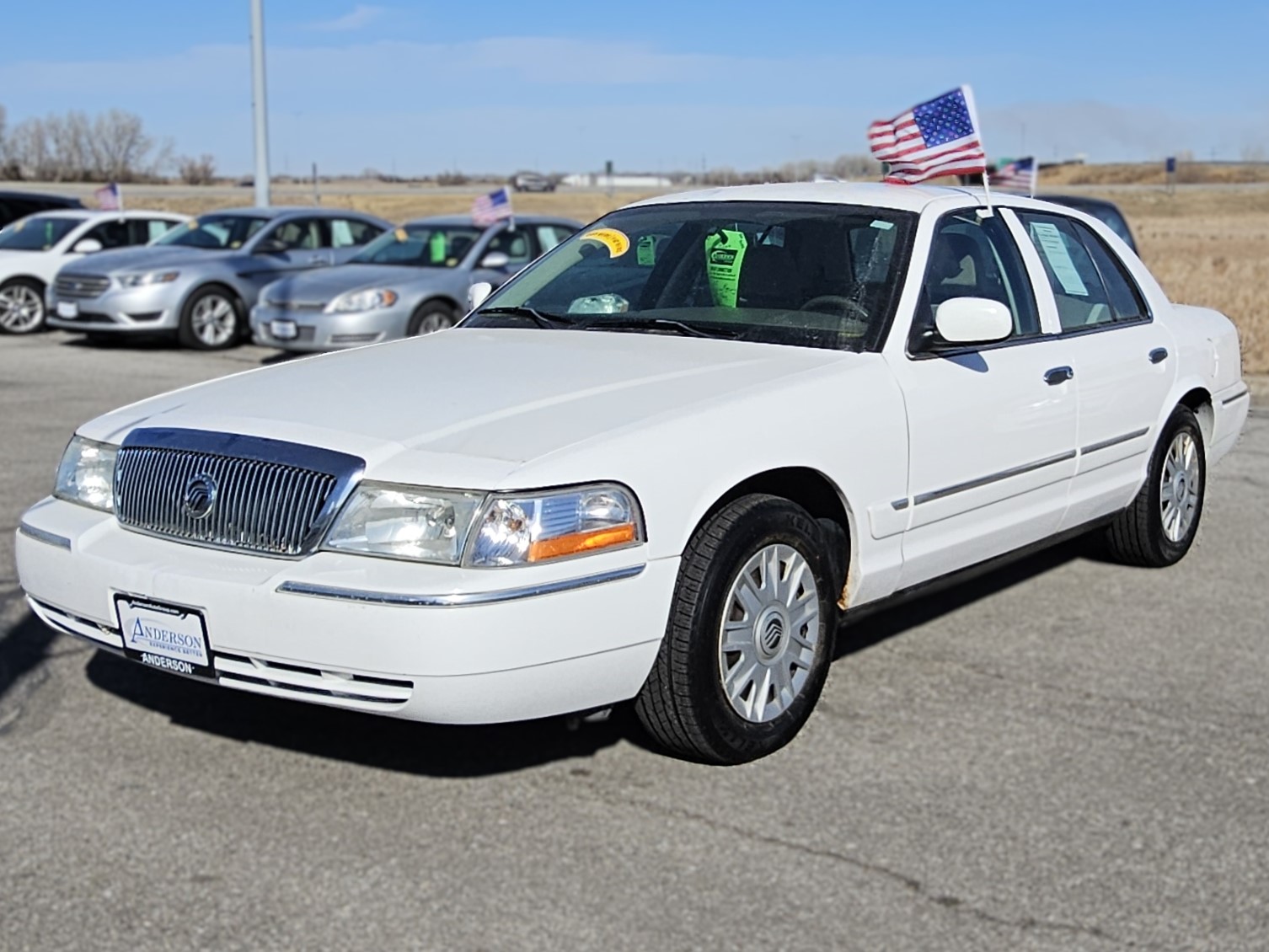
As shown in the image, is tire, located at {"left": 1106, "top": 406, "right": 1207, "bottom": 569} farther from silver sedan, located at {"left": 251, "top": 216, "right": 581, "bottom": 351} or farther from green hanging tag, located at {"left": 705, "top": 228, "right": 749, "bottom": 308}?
silver sedan, located at {"left": 251, "top": 216, "right": 581, "bottom": 351}

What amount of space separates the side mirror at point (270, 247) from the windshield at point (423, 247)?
75.7 inches

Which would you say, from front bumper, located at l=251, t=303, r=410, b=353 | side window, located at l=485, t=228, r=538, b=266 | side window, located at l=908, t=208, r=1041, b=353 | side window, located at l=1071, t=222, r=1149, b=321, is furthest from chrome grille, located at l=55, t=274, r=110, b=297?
side window, located at l=908, t=208, r=1041, b=353

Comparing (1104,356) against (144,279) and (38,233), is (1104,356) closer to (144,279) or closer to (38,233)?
(144,279)

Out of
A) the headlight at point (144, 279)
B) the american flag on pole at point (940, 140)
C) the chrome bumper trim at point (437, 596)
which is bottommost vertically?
the headlight at point (144, 279)

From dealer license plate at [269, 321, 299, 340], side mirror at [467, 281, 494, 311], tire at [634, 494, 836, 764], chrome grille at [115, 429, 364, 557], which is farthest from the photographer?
dealer license plate at [269, 321, 299, 340]

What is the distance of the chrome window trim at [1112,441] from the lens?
230 inches

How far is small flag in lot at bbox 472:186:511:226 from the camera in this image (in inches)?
600

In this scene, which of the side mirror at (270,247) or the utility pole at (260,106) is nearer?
the side mirror at (270,247)

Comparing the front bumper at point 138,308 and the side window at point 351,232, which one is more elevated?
the side window at point 351,232

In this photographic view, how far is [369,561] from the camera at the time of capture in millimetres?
3947

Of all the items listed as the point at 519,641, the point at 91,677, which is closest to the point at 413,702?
the point at 519,641

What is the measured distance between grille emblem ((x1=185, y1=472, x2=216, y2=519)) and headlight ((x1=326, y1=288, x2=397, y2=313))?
973 cm

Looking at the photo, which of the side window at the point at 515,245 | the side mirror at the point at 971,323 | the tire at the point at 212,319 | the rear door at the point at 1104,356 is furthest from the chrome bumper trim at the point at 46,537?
the tire at the point at 212,319

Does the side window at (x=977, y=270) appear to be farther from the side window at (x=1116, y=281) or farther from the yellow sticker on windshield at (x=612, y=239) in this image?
the yellow sticker on windshield at (x=612, y=239)
